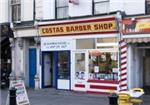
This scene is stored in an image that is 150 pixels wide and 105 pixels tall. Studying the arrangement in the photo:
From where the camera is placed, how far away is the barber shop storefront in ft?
65.9

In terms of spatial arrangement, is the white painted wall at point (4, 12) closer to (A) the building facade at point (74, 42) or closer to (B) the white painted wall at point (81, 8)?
(A) the building facade at point (74, 42)

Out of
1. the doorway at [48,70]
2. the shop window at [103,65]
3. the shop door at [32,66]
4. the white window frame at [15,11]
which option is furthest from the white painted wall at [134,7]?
the white window frame at [15,11]

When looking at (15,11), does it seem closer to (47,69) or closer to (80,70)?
Answer: (47,69)

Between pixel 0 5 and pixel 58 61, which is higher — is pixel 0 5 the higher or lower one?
the higher one

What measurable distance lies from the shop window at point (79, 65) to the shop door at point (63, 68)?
1.98ft

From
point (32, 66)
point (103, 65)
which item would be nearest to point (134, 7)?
point (103, 65)

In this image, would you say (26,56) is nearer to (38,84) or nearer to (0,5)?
(38,84)

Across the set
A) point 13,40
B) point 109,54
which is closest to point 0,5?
point 13,40

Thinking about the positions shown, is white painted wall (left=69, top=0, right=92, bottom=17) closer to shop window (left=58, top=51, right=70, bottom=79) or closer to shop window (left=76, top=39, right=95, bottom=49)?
shop window (left=76, top=39, right=95, bottom=49)

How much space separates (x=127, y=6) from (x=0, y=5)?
991 cm

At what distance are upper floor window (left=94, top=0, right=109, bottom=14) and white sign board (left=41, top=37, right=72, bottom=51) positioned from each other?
7.30 feet

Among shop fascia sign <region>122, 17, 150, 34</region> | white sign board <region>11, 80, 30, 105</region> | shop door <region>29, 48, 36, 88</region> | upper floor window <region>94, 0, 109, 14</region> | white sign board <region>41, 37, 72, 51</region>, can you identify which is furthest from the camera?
shop door <region>29, 48, 36, 88</region>

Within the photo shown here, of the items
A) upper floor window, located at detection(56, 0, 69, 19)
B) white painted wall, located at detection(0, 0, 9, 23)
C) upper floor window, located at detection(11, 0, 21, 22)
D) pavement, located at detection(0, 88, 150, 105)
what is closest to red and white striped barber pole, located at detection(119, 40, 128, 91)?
pavement, located at detection(0, 88, 150, 105)

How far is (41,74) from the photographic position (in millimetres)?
23312
